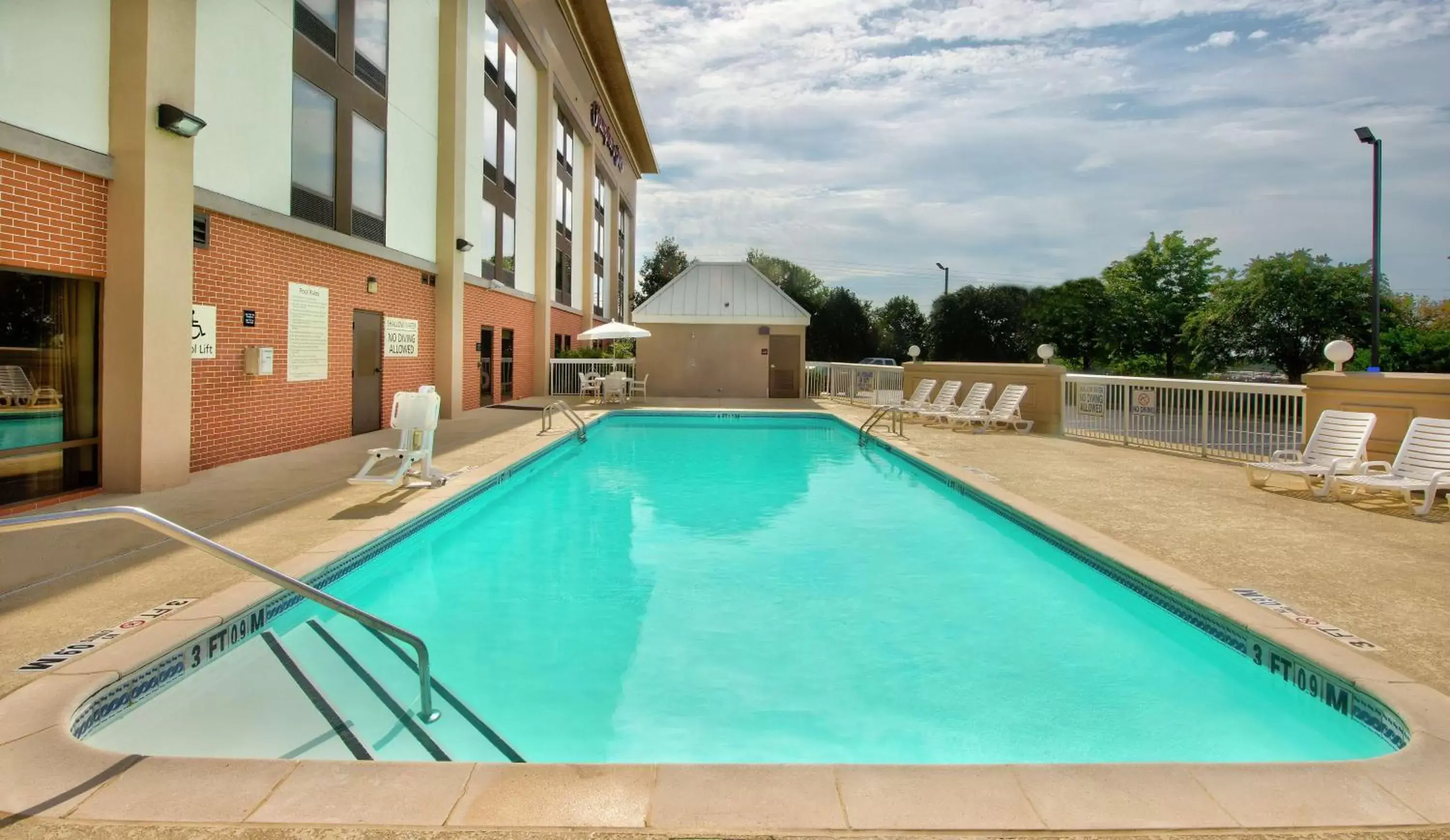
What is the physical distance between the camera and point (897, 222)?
1708 inches

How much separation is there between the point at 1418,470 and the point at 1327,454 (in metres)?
0.83

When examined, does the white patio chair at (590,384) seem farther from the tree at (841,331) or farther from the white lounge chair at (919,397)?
the tree at (841,331)

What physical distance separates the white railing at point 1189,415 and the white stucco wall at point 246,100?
39.1ft

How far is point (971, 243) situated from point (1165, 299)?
2815 cm

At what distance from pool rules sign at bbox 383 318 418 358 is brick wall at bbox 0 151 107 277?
613 cm

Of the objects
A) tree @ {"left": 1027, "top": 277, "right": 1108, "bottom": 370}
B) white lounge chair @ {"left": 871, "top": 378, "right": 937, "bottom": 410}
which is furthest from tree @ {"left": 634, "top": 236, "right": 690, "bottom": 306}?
white lounge chair @ {"left": 871, "top": 378, "right": 937, "bottom": 410}

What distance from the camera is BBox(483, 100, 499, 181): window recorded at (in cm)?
1803

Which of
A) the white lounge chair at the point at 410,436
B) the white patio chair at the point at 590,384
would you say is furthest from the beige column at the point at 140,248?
the white patio chair at the point at 590,384

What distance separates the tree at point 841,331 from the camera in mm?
51031

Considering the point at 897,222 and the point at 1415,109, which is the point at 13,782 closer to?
the point at 1415,109

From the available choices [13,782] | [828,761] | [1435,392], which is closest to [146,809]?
[13,782]

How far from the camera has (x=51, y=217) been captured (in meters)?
6.68

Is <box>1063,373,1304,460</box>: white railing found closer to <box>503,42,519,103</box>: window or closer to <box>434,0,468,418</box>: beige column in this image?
<box>434,0,468,418</box>: beige column

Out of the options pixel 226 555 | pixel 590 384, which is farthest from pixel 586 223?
pixel 226 555
